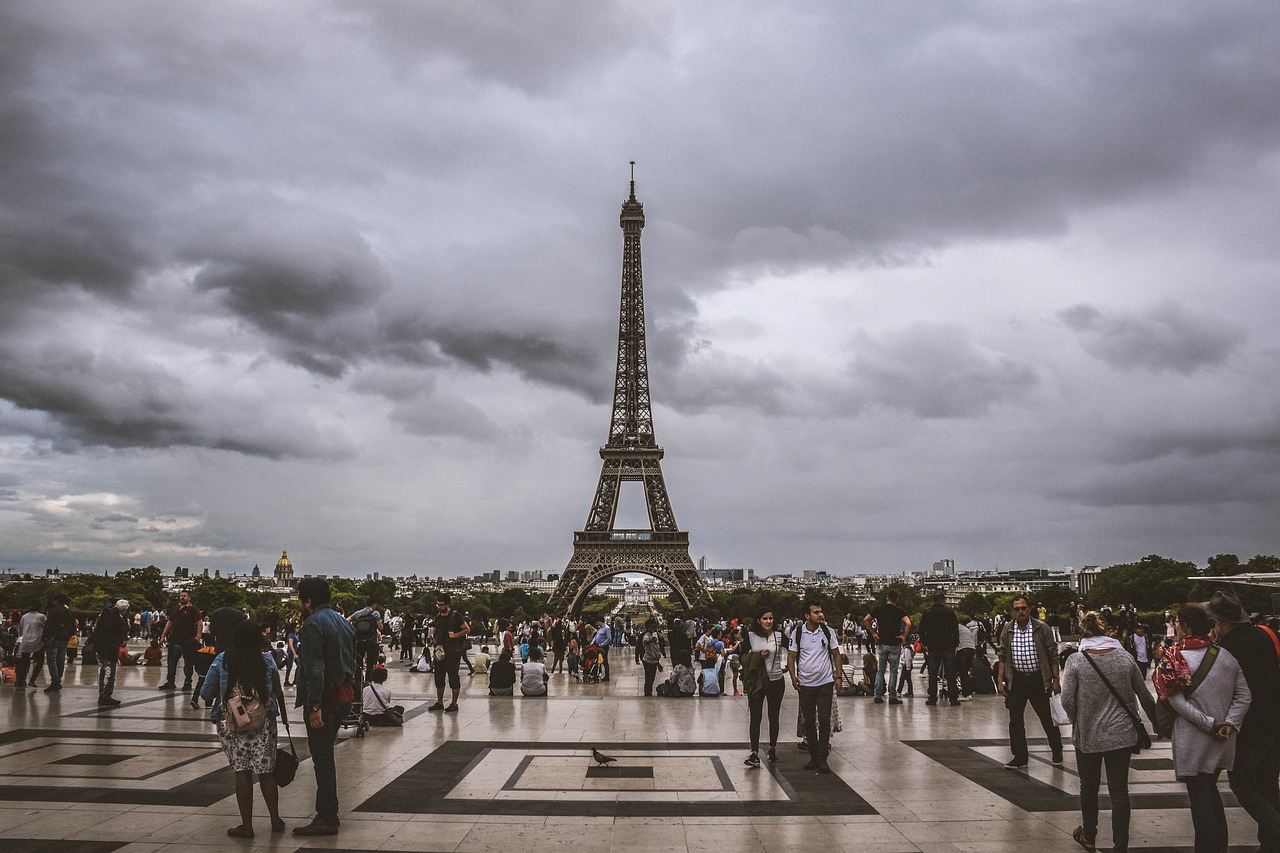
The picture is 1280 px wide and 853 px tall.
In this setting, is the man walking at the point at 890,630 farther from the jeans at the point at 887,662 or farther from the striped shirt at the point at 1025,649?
the striped shirt at the point at 1025,649

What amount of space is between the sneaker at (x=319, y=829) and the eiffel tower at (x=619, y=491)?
54.7 meters

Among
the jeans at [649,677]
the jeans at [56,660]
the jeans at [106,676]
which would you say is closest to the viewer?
the jeans at [106,676]

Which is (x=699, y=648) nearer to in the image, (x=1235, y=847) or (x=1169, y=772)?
(x=1169, y=772)

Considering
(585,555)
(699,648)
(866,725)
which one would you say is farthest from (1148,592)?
(866,725)

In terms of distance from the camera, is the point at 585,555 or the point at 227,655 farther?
the point at 585,555

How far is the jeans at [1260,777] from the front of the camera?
6.05 meters

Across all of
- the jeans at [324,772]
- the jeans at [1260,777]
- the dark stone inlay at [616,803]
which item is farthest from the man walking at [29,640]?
the jeans at [1260,777]

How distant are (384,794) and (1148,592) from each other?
87.9m

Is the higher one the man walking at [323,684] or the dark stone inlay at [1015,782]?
the man walking at [323,684]

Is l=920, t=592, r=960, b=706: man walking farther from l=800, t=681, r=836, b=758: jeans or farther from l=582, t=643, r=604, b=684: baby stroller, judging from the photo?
l=582, t=643, r=604, b=684: baby stroller

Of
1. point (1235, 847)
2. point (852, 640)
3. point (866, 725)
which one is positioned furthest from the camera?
point (852, 640)

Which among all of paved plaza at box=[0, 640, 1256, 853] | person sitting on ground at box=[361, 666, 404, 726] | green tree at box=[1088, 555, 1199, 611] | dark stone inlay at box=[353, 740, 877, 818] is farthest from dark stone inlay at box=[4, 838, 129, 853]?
green tree at box=[1088, 555, 1199, 611]

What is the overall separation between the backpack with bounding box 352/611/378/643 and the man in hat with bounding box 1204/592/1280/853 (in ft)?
36.4

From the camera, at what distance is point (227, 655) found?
23.5 ft
